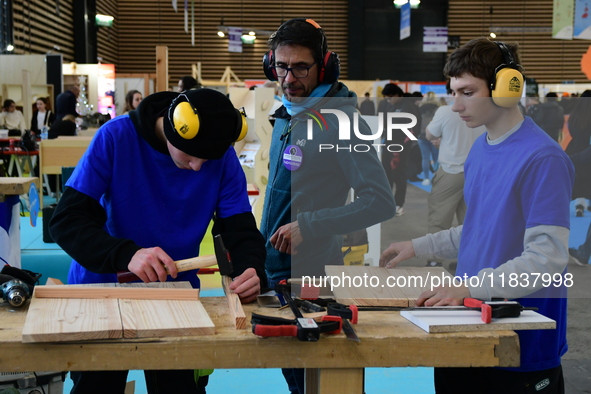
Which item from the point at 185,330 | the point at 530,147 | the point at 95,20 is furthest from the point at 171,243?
the point at 95,20

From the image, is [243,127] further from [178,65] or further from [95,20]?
[178,65]

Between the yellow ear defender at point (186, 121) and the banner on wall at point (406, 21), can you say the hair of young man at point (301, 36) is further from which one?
the banner on wall at point (406, 21)

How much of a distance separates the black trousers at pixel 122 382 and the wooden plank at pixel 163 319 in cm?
30

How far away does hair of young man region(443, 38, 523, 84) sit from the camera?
156 centimetres

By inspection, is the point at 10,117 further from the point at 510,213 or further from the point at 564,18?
the point at 510,213

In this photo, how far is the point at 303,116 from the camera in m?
2.05

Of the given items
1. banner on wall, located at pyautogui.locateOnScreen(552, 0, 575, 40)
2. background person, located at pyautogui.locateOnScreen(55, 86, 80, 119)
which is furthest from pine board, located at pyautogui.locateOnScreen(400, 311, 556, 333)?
banner on wall, located at pyautogui.locateOnScreen(552, 0, 575, 40)

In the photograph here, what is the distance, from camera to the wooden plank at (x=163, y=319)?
1.32 m

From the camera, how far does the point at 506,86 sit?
1515mm

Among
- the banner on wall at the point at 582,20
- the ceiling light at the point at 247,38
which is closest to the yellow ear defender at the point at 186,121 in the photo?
the banner on wall at the point at 582,20

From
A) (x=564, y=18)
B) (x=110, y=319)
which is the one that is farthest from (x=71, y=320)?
(x=564, y=18)

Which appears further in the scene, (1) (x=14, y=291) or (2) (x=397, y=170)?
(2) (x=397, y=170)

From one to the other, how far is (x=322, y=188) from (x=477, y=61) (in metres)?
0.65

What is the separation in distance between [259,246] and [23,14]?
520 inches
